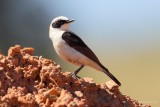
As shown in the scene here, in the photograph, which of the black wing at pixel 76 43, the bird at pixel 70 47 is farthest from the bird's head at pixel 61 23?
the black wing at pixel 76 43

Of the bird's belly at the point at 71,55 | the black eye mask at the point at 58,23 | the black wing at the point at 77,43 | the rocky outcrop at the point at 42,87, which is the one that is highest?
the black eye mask at the point at 58,23

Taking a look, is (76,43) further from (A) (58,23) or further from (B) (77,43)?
(A) (58,23)

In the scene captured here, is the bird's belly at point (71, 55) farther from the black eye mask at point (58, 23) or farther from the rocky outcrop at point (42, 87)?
the rocky outcrop at point (42, 87)

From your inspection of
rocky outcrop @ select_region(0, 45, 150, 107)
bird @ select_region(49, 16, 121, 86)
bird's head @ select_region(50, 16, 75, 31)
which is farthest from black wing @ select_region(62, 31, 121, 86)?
rocky outcrop @ select_region(0, 45, 150, 107)

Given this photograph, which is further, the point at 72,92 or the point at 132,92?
the point at 132,92

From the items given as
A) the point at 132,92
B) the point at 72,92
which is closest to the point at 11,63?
the point at 72,92

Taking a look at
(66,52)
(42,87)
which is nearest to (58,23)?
(66,52)

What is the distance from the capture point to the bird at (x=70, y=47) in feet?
35.3

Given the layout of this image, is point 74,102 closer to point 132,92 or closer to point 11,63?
point 11,63

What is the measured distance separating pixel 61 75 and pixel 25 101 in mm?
991

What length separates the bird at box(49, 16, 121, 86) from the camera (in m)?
10.8

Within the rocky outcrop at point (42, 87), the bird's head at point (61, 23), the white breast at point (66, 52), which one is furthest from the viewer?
the bird's head at point (61, 23)

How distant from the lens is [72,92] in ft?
29.6

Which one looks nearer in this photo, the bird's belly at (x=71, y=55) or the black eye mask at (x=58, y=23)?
the bird's belly at (x=71, y=55)
